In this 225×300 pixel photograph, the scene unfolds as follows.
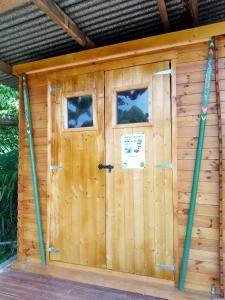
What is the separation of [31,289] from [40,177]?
1.26 m

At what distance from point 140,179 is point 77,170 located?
2.53 feet

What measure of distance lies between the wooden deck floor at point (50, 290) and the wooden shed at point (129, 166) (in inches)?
4.5

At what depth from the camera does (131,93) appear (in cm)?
267

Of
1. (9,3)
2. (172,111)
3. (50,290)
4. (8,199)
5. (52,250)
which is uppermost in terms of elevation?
(9,3)

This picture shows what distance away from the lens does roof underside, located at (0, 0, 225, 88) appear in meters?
2.31

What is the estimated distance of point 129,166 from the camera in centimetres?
264

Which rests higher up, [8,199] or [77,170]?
[77,170]

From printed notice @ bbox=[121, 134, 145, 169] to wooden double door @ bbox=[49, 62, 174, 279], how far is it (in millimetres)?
11

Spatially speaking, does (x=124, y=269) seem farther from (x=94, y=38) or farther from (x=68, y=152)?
(x=94, y=38)

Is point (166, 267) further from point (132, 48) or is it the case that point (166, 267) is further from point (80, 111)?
point (132, 48)

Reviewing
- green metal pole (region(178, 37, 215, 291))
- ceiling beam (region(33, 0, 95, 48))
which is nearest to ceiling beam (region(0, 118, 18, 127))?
ceiling beam (region(33, 0, 95, 48))

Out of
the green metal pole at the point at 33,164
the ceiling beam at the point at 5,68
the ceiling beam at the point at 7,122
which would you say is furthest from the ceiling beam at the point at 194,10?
the ceiling beam at the point at 7,122

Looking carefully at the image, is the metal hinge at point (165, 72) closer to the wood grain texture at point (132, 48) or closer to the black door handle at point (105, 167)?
the wood grain texture at point (132, 48)

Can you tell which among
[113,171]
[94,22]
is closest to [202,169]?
[113,171]
